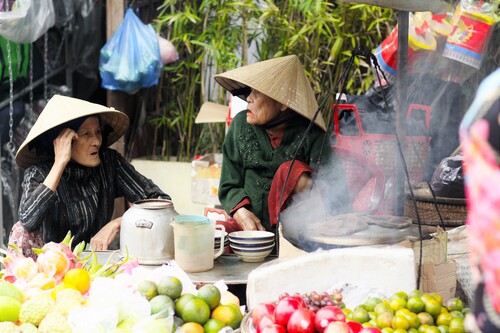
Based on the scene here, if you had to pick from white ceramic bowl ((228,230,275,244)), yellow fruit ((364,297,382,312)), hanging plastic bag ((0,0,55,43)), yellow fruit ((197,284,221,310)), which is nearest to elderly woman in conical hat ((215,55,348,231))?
white ceramic bowl ((228,230,275,244))

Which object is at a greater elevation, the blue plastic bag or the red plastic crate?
the blue plastic bag

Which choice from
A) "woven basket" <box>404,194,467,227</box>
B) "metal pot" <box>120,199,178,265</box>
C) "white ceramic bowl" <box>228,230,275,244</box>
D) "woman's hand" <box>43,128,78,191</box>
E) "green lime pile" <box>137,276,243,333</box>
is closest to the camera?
"green lime pile" <box>137,276,243,333</box>

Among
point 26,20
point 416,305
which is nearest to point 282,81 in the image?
point 416,305

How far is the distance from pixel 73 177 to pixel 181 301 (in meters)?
1.28

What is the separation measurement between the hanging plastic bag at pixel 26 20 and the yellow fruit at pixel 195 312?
266cm

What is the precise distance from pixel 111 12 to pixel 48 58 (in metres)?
0.67

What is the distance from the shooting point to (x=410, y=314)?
6.33 ft

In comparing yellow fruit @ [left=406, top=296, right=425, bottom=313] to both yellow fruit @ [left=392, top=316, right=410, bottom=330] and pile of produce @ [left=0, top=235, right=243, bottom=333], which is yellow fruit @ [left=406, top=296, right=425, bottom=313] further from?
pile of produce @ [left=0, top=235, right=243, bottom=333]

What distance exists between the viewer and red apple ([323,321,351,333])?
1758 millimetres

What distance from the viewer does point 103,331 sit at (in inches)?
76.9

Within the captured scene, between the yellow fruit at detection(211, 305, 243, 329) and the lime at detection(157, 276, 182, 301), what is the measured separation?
5.7 inches

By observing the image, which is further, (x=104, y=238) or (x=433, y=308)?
(x=104, y=238)

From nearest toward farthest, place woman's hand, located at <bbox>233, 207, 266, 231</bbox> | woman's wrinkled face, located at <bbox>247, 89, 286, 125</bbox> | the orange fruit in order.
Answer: the orange fruit, woman's hand, located at <bbox>233, 207, 266, 231</bbox>, woman's wrinkled face, located at <bbox>247, 89, 286, 125</bbox>

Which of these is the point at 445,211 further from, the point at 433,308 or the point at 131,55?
the point at 131,55
